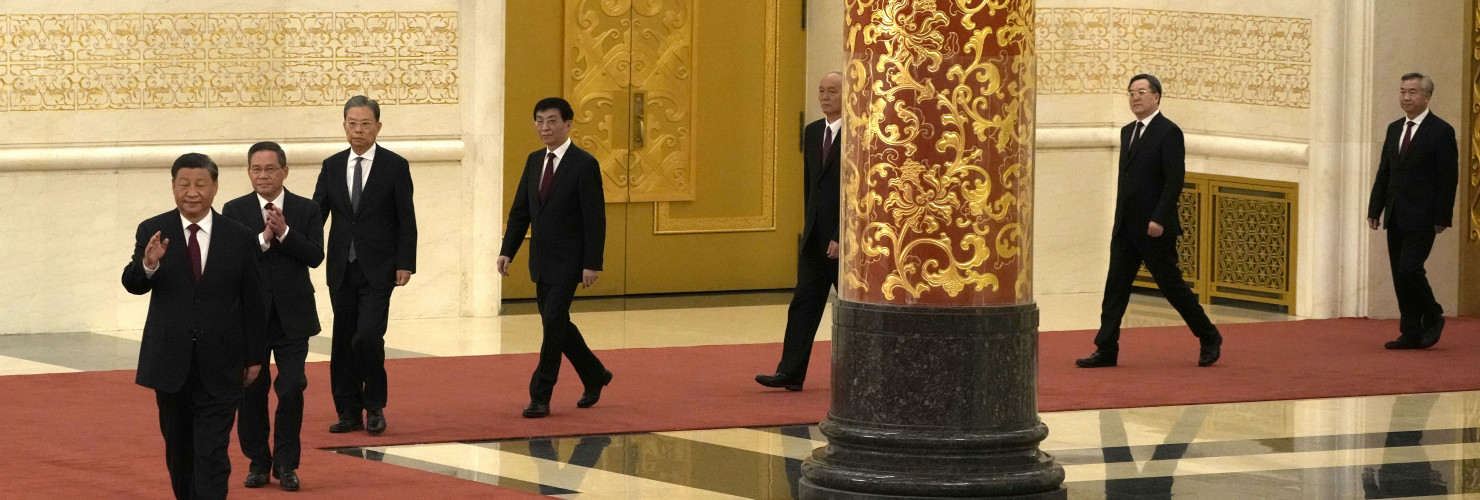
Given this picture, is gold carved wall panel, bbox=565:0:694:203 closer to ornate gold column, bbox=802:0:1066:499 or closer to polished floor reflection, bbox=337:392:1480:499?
polished floor reflection, bbox=337:392:1480:499

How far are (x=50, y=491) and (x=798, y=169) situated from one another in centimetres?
698

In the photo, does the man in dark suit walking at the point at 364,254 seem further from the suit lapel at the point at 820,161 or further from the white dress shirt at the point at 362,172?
the suit lapel at the point at 820,161

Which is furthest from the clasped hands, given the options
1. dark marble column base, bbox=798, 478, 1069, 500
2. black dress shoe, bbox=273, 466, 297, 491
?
dark marble column base, bbox=798, 478, 1069, 500

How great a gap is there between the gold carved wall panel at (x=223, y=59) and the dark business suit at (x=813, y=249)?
3062 mm

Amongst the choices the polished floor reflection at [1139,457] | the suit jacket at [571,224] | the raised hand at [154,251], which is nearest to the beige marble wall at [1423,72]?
the polished floor reflection at [1139,457]

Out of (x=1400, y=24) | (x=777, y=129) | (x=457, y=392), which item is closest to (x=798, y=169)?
(x=777, y=129)

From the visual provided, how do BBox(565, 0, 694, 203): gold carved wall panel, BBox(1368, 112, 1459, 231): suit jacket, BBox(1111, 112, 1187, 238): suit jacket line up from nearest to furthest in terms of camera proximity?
BBox(1111, 112, 1187, 238): suit jacket, BBox(1368, 112, 1459, 231): suit jacket, BBox(565, 0, 694, 203): gold carved wall panel

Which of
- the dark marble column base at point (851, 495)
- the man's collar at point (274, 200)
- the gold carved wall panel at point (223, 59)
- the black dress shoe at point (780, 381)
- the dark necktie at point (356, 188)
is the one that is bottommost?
the dark marble column base at point (851, 495)

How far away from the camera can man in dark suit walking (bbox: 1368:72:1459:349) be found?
10.6m

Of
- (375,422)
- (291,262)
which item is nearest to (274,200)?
(291,262)

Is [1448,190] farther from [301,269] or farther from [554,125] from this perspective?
[301,269]

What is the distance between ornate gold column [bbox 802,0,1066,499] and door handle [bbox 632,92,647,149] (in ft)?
20.5

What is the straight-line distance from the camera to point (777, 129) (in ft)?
42.7

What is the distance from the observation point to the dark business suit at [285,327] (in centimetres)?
672
